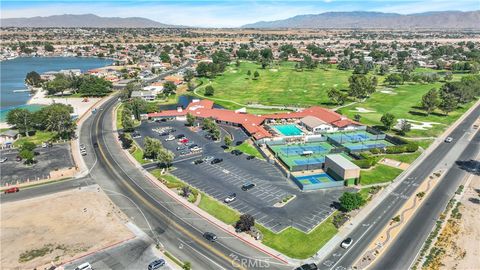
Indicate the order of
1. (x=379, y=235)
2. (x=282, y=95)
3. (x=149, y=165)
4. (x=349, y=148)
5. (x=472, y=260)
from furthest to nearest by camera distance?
(x=282, y=95) → (x=349, y=148) → (x=149, y=165) → (x=379, y=235) → (x=472, y=260)

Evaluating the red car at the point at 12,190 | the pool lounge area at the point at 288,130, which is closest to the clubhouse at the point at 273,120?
the pool lounge area at the point at 288,130

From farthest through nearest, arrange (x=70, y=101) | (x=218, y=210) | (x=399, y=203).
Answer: (x=70, y=101), (x=399, y=203), (x=218, y=210)

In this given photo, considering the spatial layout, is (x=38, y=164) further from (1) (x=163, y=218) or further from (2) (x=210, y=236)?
(2) (x=210, y=236)

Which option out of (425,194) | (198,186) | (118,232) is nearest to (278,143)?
(198,186)

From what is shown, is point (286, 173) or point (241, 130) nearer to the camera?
point (286, 173)

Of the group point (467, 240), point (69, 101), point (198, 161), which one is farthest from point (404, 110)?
point (69, 101)

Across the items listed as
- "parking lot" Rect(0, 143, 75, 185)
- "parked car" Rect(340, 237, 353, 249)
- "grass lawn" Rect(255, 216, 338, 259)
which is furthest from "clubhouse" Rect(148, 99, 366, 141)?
"parked car" Rect(340, 237, 353, 249)

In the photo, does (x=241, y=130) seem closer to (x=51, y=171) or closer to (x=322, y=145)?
(x=322, y=145)

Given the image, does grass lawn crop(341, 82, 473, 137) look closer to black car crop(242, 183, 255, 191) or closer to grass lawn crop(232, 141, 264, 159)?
grass lawn crop(232, 141, 264, 159)
